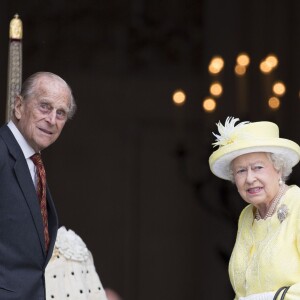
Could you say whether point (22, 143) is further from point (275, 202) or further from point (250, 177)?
point (275, 202)

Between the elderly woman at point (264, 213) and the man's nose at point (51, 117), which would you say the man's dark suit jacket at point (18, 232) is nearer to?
the man's nose at point (51, 117)

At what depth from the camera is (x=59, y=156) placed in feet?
23.9

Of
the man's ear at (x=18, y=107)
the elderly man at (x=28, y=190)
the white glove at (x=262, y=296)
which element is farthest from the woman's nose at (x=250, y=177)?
the man's ear at (x=18, y=107)

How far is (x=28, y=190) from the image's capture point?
3594 mm

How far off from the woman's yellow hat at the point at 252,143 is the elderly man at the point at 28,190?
0.71 meters

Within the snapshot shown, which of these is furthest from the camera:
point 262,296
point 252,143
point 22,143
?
point 22,143

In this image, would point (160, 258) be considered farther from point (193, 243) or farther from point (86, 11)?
point (86, 11)

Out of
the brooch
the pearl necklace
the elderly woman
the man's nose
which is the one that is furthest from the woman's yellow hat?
the man's nose

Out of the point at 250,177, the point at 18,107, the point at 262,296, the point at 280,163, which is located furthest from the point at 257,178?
the point at 18,107

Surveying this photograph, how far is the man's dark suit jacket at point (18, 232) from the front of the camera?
351 centimetres

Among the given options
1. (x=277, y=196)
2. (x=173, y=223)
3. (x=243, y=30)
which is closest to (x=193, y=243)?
(x=173, y=223)

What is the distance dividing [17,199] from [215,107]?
4.09 metres

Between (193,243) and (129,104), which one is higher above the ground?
(129,104)

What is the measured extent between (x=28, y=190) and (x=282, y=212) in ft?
3.41
